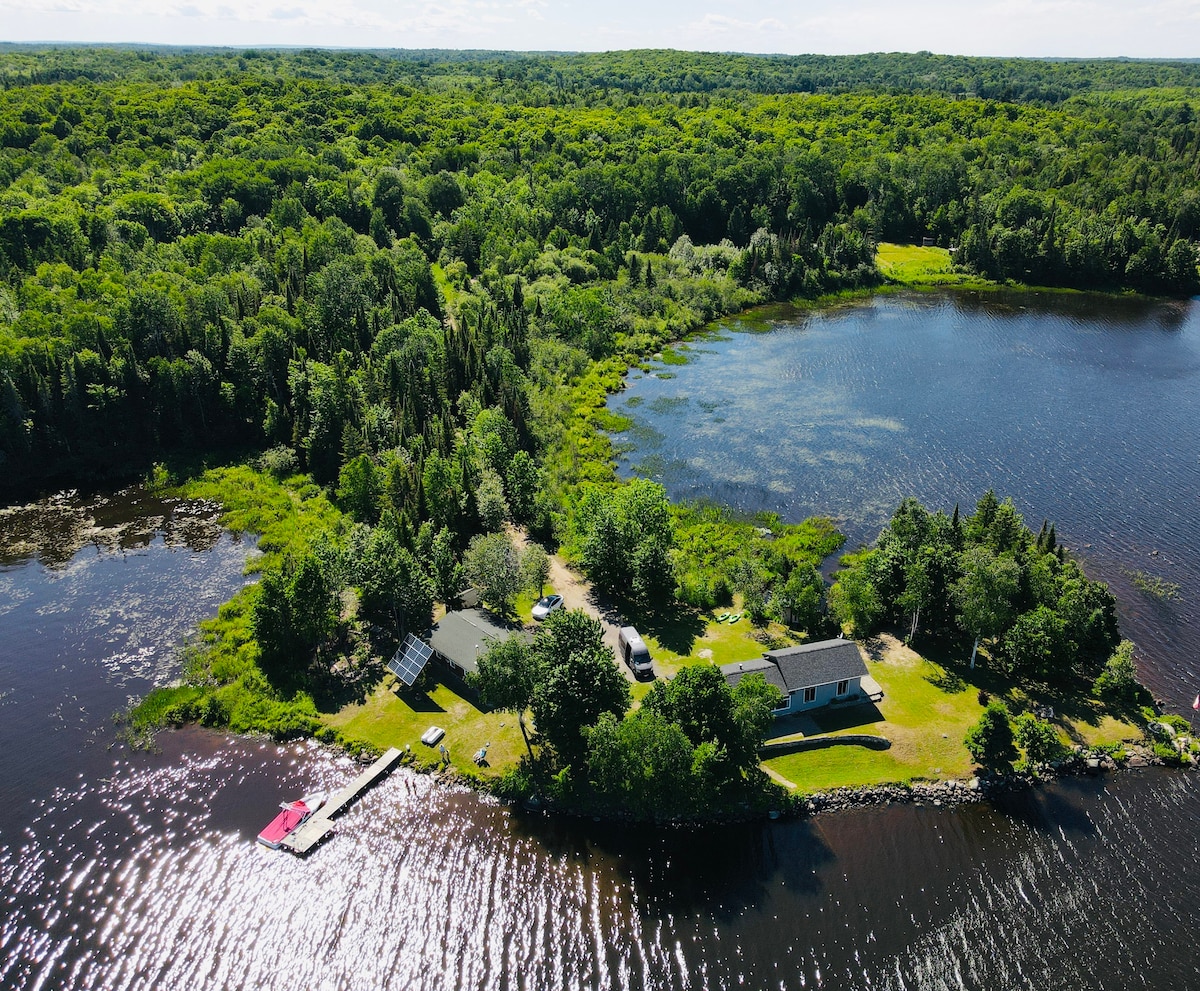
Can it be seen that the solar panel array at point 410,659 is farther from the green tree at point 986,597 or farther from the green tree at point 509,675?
the green tree at point 986,597

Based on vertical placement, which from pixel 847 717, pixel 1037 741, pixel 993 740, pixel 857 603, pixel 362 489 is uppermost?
pixel 993 740

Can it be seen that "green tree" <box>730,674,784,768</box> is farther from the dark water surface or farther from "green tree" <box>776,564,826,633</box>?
the dark water surface

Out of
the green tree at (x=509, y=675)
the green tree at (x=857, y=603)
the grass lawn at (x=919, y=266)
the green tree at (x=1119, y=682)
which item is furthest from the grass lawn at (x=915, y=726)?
the grass lawn at (x=919, y=266)

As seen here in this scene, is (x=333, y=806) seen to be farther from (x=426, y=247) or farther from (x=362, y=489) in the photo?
(x=426, y=247)

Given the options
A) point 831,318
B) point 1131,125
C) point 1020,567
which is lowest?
point 831,318

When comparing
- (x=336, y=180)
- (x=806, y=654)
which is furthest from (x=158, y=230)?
(x=806, y=654)

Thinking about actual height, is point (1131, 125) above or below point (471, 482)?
above

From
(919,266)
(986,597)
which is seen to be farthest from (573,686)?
(919,266)

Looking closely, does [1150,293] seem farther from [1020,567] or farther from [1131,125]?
[1020,567]
